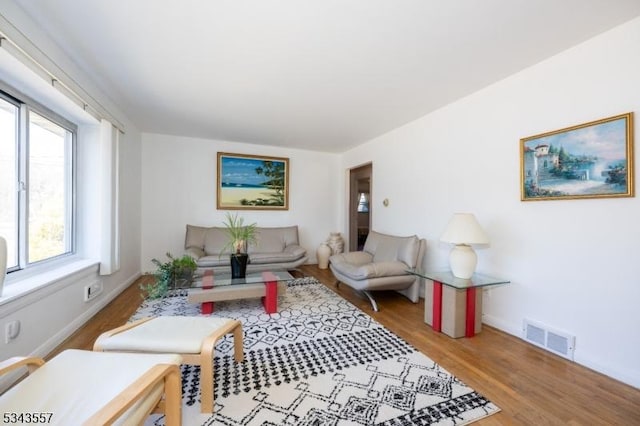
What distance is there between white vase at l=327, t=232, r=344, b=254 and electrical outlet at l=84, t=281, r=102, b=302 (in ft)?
11.5

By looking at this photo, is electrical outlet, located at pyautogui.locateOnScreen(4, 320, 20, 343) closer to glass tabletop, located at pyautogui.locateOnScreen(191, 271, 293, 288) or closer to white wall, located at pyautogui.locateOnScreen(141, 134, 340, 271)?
glass tabletop, located at pyautogui.locateOnScreen(191, 271, 293, 288)

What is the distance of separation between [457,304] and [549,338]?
71 centimetres

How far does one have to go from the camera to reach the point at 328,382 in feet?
5.50

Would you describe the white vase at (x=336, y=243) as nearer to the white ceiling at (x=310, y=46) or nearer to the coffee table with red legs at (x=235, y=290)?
the coffee table with red legs at (x=235, y=290)

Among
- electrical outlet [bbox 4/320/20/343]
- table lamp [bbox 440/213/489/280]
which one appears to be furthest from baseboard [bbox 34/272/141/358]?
table lamp [bbox 440/213/489/280]

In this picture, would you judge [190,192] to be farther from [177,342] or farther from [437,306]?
[437,306]

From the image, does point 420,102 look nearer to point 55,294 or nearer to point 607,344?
point 607,344

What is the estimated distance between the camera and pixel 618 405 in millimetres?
1516

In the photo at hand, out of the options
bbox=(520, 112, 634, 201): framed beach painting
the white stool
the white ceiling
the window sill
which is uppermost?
the white ceiling

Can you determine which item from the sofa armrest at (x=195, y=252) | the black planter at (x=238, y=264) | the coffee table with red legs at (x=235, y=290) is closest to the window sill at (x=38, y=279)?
the coffee table with red legs at (x=235, y=290)

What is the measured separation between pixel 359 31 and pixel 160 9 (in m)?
1.30

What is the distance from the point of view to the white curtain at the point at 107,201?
282 cm

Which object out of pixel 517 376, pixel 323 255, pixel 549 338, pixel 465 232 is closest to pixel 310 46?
pixel 465 232

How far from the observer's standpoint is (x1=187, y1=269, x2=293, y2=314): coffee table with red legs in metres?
2.63
